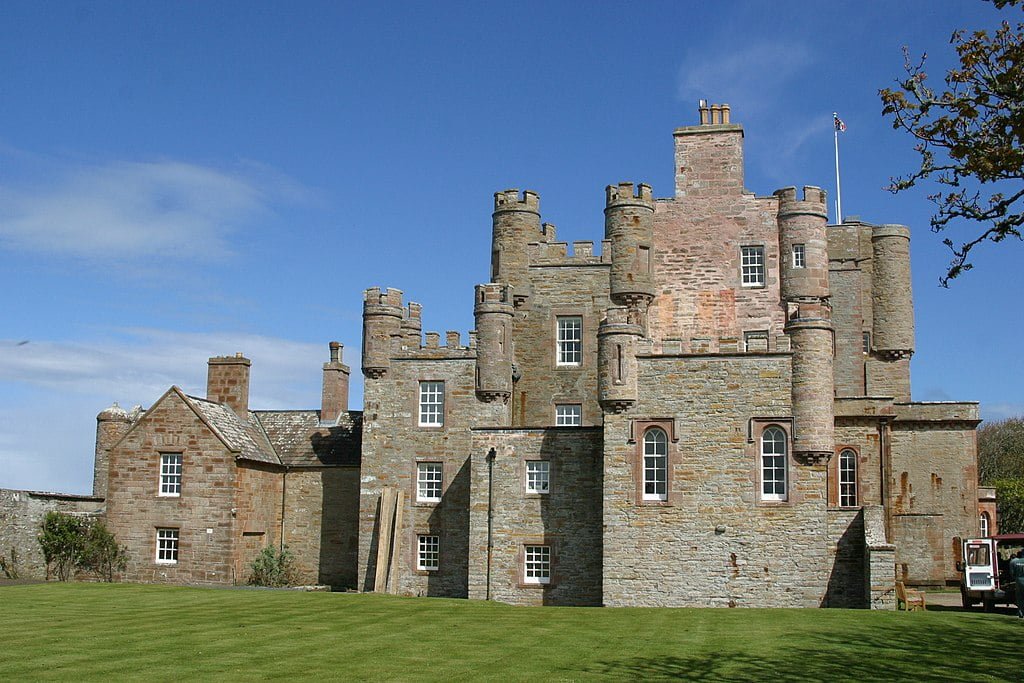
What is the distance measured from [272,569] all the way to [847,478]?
21.2m

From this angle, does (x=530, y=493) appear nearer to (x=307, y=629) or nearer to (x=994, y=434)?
(x=307, y=629)

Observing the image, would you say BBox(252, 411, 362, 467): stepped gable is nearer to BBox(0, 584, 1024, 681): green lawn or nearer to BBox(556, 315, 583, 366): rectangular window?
BBox(556, 315, 583, 366): rectangular window

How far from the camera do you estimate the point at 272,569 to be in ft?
137

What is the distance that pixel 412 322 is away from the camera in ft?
139

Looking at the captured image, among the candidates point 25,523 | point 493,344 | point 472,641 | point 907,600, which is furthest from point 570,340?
point 25,523

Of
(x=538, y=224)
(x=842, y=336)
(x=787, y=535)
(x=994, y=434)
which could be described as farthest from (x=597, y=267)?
(x=994, y=434)

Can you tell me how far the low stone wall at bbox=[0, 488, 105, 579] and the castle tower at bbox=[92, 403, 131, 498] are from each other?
5.85 m

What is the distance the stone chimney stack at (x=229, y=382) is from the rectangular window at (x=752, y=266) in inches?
806

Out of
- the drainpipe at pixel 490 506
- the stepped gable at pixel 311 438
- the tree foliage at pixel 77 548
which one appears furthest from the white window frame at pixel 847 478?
the tree foliage at pixel 77 548

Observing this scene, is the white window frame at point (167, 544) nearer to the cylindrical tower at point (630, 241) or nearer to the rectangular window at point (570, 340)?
the rectangular window at point (570, 340)

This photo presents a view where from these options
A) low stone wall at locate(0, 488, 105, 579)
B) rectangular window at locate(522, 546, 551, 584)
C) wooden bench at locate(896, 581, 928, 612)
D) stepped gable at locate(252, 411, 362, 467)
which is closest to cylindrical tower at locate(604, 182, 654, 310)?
rectangular window at locate(522, 546, 551, 584)

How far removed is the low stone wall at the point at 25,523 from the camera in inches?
1515

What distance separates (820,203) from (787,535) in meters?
13.9

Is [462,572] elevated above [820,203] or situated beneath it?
situated beneath
